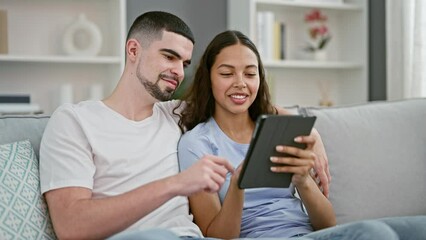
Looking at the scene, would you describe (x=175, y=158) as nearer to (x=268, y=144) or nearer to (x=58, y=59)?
(x=268, y=144)

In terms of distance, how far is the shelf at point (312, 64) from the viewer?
4.13 metres

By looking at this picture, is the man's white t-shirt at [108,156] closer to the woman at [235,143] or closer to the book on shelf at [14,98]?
the woman at [235,143]

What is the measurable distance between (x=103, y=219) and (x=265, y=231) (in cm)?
49

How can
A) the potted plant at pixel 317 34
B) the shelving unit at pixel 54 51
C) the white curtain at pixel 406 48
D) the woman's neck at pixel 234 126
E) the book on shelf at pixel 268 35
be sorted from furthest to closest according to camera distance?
the potted plant at pixel 317 34 < the book on shelf at pixel 268 35 < the white curtain at pixel 406 48 < the shelving unit at pixel 54 51 < the woman's neck at pixel 234 126

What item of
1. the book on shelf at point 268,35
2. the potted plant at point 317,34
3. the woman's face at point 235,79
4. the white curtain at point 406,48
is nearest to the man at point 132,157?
the woman's face at point 235,79

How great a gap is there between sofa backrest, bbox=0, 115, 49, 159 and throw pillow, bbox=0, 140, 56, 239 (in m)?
0.11

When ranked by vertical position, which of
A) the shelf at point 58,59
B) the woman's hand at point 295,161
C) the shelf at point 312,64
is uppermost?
the shelf at point 58,59

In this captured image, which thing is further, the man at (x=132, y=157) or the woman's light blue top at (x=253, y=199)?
the woman's light blue top at (x=253, y=199)

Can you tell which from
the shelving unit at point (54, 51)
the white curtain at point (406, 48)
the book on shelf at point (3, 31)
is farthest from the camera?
the white curtain at point (406, 48)

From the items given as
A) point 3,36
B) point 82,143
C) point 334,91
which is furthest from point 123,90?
point 334,91

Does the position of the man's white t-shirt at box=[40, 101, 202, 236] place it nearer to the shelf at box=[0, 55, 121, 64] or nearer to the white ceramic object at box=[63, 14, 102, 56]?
the shelf at box=[0, 55, 121, 64]

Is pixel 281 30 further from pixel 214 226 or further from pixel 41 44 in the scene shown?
pixel 214 226

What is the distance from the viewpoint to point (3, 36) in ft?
11.7

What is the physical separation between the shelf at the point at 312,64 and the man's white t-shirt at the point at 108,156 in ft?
7.19
